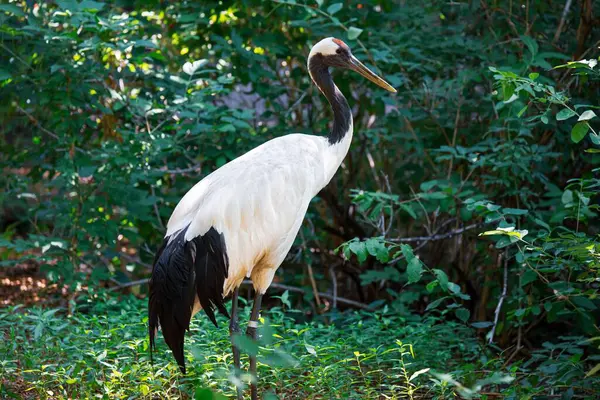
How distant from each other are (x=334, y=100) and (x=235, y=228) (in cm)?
110

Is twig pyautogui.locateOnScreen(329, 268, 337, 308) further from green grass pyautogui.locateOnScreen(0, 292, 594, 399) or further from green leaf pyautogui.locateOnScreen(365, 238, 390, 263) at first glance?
green leaf pyautogui.locateOnScreen(365, 238, 390, 263)

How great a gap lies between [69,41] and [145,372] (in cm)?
253

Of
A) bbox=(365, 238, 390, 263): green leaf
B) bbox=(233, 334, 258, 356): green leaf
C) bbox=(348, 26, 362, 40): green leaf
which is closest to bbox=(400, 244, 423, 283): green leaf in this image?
bbox=(365, 238, 390, 263): green leaf

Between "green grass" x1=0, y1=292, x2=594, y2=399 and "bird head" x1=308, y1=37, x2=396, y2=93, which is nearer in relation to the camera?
"green grass" x1=0, y1=292, x2=594, y2=399

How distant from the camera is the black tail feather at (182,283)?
4.07 m

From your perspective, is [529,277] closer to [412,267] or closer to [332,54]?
[412,267]

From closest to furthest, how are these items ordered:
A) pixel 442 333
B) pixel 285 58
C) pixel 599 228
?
pixel 442 333 < pixel 599 228 < pixel 285 58

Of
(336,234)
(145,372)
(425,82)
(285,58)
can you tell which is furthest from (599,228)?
(145,372)

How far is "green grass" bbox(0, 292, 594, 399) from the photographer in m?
4.12

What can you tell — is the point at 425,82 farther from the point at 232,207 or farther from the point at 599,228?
the point at 232,207

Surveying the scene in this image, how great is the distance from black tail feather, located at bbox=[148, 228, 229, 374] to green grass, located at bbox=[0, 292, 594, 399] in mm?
219

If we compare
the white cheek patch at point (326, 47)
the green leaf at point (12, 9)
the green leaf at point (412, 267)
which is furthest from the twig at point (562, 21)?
the green leaf at point (12, 9)

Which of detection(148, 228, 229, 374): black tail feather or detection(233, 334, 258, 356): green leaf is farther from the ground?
detection(233, 334, 258, 356): green leaf

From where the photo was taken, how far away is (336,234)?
22.7ft
